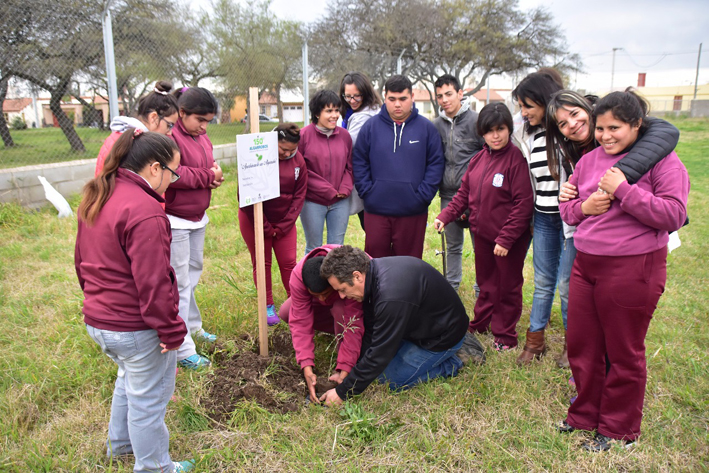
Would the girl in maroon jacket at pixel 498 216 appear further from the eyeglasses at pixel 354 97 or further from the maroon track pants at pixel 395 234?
the eyeglasses at pixel 354 97

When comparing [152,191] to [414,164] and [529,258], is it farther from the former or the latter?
[529,258]

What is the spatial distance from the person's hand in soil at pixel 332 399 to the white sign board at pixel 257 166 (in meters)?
1.25

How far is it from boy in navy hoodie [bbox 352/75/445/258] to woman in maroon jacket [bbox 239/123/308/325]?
49 cm

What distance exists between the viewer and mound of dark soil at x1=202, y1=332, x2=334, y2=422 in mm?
2867

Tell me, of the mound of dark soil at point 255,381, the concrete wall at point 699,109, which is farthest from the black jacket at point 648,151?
the concrete wall at point 699,109

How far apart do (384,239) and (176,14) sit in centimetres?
796

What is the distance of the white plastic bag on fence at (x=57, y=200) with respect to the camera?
6629 millimetres

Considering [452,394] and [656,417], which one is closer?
[656,417]

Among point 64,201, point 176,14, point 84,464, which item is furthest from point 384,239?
point 176,14

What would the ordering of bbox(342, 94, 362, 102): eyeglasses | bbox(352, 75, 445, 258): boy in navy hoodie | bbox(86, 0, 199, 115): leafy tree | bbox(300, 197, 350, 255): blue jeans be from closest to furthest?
bbox(352, 75, 445, 258): boy in navy hoodie
bbox(300, 197, 350, 255): blue jeans
bbox(342, 94, 362, 102): eyeglasses
bbox(86, 0, 199, 115): leafy tree

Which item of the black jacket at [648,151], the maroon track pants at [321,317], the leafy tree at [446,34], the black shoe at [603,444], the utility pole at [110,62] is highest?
the leafy tree at [446,34]

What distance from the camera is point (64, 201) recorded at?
264 inches

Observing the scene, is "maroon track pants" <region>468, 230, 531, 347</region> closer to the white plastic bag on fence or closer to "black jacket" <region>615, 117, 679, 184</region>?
"black jacket" <region>615, 117, 679, 184</region>

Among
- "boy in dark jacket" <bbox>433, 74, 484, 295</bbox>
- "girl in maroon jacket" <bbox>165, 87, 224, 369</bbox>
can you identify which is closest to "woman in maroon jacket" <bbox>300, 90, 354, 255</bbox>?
"boy in dark jacket" <bbox>433, 74, 484, 295</bbox>
